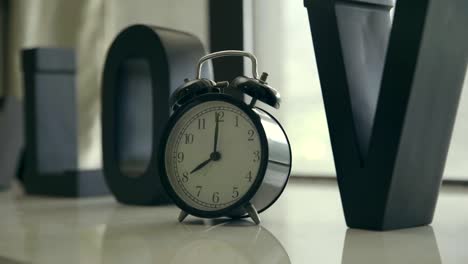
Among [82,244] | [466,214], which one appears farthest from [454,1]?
[82,244]

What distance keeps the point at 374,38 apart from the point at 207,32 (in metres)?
0.88

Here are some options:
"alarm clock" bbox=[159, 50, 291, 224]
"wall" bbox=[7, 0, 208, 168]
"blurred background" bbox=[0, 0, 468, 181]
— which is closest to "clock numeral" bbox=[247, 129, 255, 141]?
"alarm clock" bbox=[159, 50, 291, 224]

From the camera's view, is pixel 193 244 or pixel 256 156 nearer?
pixel 193 244

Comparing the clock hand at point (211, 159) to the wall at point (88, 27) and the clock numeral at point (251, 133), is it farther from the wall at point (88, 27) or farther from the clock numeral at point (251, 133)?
the wall at point (88, 27)

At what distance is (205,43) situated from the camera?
6.10 feet

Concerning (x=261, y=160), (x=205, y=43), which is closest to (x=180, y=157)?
(x=261, y=160)

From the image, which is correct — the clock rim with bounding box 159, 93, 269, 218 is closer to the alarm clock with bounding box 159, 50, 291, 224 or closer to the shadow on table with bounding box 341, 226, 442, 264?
the alarm clock with bounding box 159, 50, 291, 224

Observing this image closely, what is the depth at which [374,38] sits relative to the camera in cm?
102

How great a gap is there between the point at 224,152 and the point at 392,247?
0.32 metres

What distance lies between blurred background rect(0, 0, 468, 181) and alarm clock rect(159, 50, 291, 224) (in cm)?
59

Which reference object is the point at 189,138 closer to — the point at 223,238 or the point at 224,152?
the point at 224,152

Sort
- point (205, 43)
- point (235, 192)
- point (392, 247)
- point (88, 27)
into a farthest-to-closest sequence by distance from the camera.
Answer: point (88, 27) < point (205, 43) < point (235, 192) < point (392, 247)

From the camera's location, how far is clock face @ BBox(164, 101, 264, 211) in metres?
1.01

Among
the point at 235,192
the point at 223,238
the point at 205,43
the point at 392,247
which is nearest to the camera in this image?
the point at 392,247
